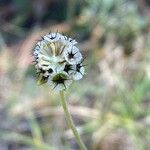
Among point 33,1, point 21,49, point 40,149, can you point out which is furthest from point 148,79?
point 33,1

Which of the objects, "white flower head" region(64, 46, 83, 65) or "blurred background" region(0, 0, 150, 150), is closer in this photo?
"white flower head" region(64, 46, 83, 65)

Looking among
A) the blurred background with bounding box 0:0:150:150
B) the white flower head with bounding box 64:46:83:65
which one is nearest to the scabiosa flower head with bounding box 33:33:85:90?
the white flower head with bounding box 64:46:83:65

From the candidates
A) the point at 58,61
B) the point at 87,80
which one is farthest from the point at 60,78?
the point at 87,80

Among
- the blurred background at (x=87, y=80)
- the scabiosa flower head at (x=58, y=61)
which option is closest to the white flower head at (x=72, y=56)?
the scabiosa flower head at (x=58, y=61)

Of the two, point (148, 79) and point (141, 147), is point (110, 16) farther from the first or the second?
point (141, 147)

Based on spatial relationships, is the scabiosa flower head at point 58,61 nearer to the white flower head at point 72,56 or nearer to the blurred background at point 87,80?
the white flower head at point 72,56

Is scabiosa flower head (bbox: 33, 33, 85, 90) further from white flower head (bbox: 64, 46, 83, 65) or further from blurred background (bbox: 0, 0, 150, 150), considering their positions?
blurred background (bbox: 0, 0, 150, 150)
